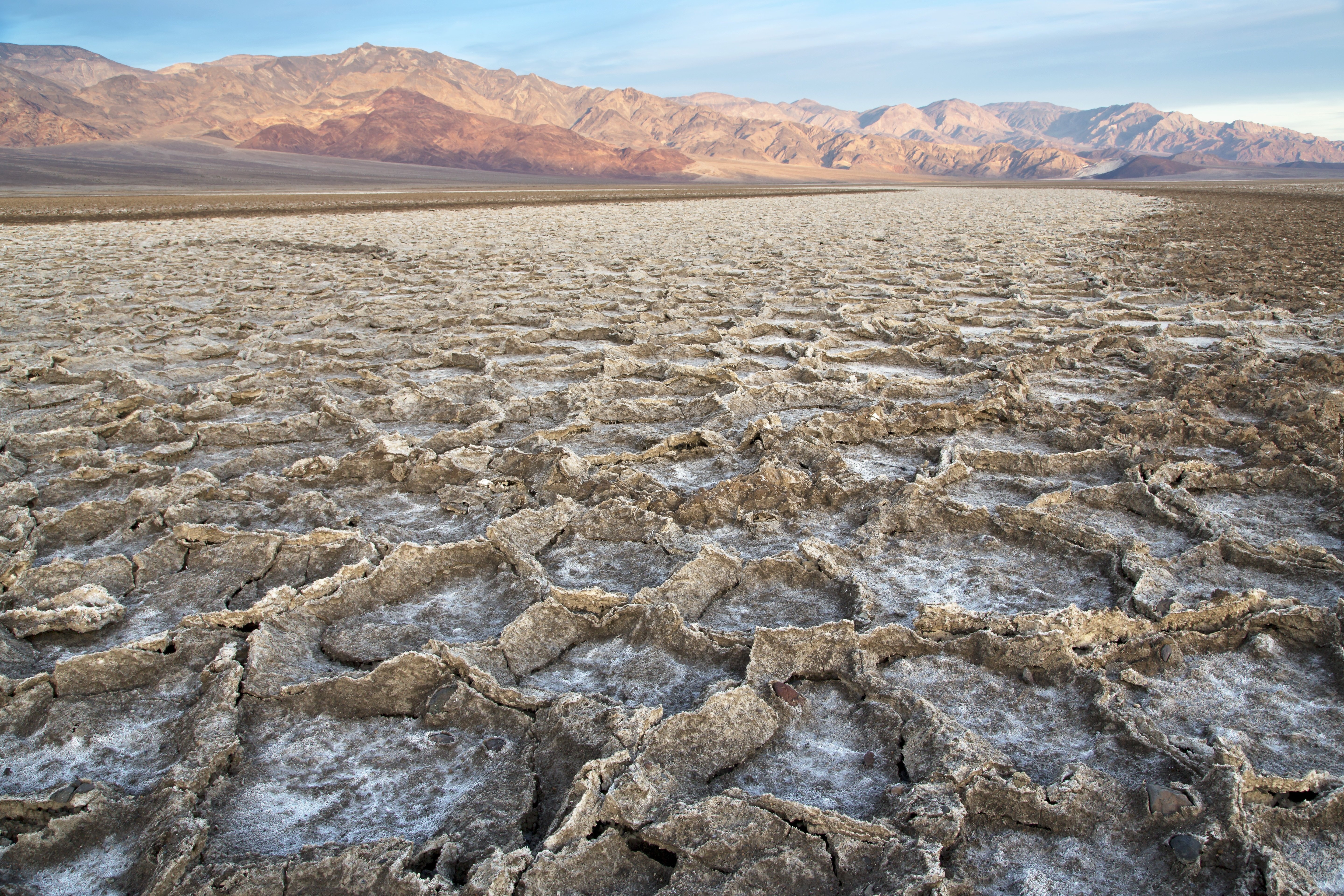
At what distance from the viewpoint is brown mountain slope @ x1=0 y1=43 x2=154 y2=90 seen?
138750 millimetres

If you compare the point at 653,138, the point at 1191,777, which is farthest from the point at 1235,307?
the point at 653,138

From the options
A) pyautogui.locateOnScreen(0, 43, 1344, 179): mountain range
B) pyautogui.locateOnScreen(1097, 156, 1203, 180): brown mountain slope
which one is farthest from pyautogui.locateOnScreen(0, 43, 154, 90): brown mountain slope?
pyautogui.locateOnScreen(1097, 156, 1203, 180): brown mountain slope

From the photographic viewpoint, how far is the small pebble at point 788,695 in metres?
1.49

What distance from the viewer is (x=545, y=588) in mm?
1876

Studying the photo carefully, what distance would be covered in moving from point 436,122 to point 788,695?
104 meters

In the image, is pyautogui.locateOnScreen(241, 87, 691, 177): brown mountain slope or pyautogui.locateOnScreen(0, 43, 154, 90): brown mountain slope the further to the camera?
pyautogui.locateOnScreen(0, 43, 154, 90): brown mountain slope

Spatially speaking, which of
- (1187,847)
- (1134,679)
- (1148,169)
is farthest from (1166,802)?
(1148,169)

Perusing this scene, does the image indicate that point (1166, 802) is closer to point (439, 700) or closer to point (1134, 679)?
point (1134, 679)

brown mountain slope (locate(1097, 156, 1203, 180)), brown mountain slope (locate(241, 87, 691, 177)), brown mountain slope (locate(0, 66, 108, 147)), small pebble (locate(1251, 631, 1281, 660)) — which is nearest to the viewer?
small pebble (locate(1251, 631, 1281, 660))

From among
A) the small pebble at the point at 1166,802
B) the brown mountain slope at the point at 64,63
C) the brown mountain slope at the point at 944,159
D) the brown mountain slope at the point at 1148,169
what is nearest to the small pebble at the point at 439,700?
the small pebble at the point at 1166,802

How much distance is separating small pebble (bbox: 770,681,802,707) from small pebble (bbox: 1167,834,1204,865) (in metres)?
0.61

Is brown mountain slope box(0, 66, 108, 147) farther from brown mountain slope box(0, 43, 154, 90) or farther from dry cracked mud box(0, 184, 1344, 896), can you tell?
dry cracked mud box(0, 184, 1344, 896)

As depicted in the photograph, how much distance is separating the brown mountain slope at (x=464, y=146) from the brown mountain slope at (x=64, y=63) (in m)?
74.3

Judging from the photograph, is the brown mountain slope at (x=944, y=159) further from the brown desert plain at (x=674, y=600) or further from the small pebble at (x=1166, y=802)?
the small pebble at (x=1166, y=802)
